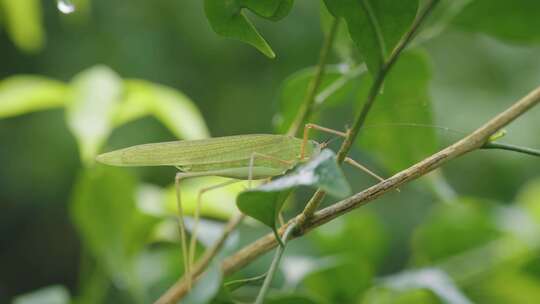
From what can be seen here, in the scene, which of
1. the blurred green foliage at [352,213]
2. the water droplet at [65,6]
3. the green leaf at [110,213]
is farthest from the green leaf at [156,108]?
the water droplet at [65,6]

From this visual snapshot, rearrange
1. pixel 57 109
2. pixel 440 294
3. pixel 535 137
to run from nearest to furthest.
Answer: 1. pixel 440 294
2. pixel 535 137
3. pixel 57 109

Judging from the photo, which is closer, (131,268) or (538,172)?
(131,268)

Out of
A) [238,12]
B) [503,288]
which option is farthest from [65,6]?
[503,288]

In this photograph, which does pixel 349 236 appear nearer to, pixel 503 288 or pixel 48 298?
pixel 503 288

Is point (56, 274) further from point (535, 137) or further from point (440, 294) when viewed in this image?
point (440, 294)

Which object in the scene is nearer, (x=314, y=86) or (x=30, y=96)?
(x=314, y=86)

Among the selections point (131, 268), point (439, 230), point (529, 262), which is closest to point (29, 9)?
point (131, 268)
